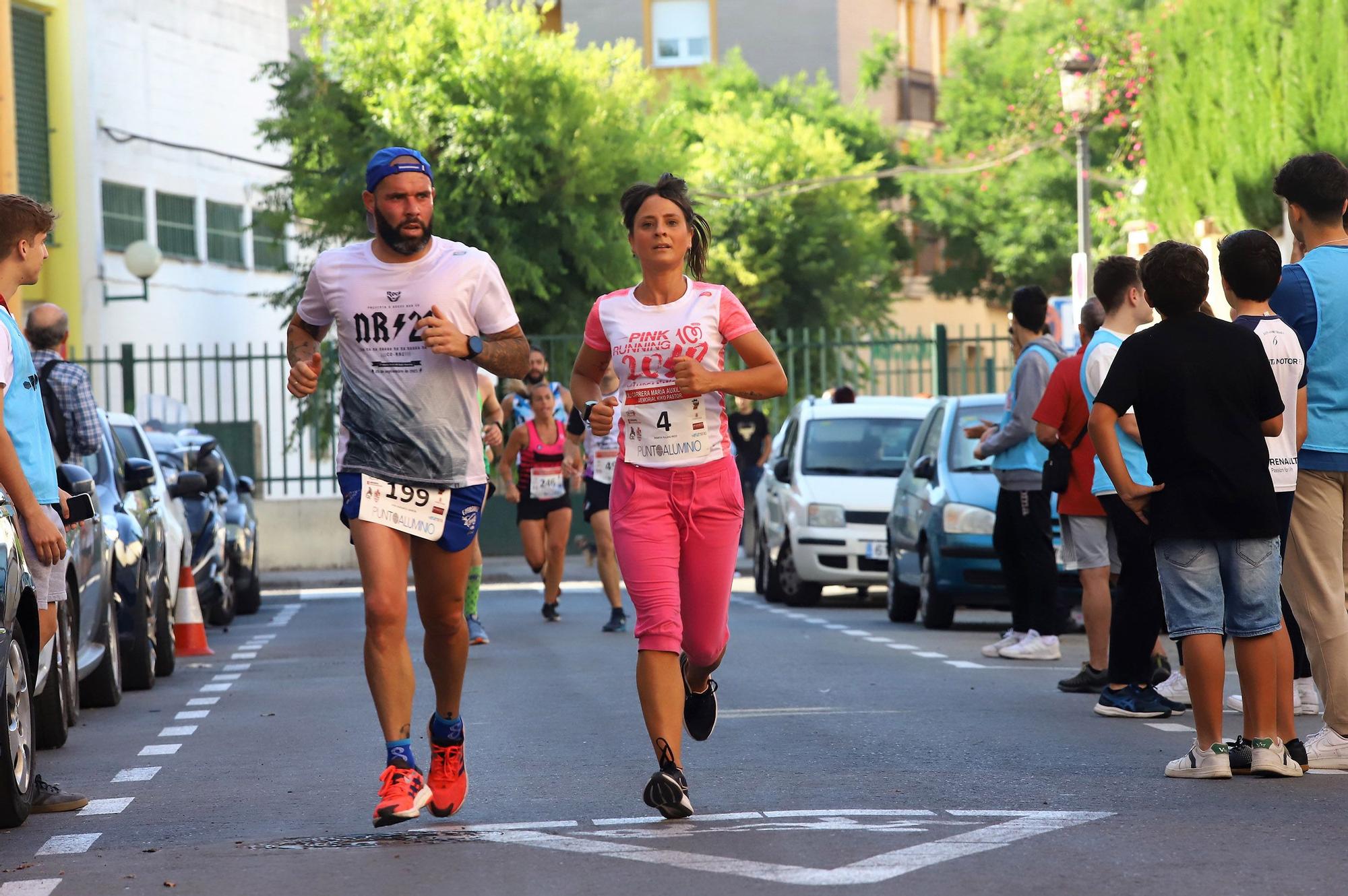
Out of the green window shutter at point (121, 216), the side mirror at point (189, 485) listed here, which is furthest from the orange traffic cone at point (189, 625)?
the green window shutter at point (121, 216)

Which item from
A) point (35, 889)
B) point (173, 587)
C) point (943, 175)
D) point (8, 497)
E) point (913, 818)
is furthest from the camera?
point (943, 175)

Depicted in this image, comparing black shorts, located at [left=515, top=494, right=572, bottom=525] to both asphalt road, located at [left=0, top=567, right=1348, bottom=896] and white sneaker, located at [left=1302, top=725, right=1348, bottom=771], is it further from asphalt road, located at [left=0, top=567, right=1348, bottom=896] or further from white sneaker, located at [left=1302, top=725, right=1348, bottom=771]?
white sneaker, located at [left=1302, top=725, right=1348, bottom=771]

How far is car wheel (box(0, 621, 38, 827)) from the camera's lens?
8.18 meters

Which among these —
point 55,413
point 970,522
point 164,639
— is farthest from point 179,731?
point 970,522

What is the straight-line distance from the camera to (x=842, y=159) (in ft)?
178

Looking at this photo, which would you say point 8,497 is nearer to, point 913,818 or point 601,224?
point 913,818

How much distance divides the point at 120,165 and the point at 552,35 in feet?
21.5

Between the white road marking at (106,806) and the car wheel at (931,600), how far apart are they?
882cm

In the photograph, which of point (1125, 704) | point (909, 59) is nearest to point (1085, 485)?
point (1125, 704)

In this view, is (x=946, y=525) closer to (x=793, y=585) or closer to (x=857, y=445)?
(x=793, y=585)

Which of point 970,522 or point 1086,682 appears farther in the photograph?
point 970,522

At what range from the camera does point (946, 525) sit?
16844 mm

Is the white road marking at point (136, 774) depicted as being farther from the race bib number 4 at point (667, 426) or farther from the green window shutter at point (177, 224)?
the green window shutter at point (177, 224)

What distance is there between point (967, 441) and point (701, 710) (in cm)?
933
